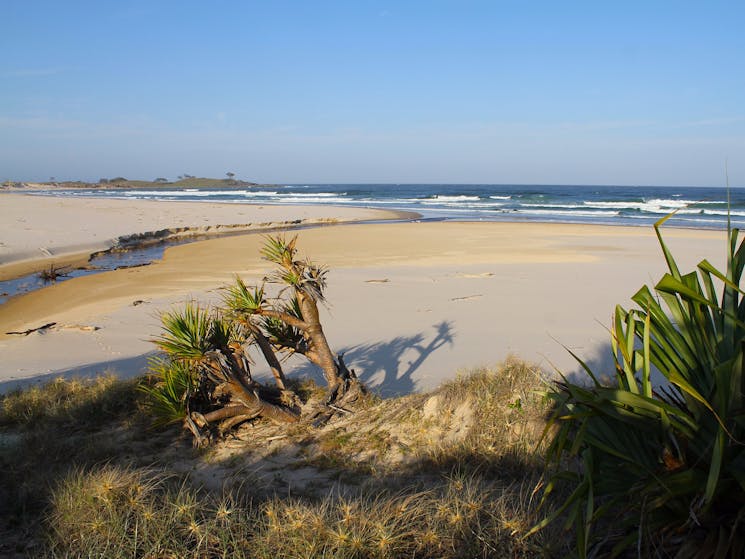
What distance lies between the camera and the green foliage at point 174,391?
18.3 ft

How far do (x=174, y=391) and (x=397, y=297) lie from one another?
725 cm

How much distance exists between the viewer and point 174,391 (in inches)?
222

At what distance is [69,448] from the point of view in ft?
17.1

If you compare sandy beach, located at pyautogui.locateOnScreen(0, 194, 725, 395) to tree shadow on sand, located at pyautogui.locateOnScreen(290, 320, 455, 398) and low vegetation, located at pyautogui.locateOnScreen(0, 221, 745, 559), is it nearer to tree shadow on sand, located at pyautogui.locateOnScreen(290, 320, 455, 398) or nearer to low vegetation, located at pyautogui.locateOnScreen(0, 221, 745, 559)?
tree shadow on sand, located at pyautogui.locateOnScreen(290, 320, 455, 398)

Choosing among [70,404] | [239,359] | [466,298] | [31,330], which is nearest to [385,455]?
[239,359]

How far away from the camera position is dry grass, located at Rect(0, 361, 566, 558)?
317 cm

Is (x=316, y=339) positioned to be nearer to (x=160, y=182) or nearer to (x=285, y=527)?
(x=285, y=527)

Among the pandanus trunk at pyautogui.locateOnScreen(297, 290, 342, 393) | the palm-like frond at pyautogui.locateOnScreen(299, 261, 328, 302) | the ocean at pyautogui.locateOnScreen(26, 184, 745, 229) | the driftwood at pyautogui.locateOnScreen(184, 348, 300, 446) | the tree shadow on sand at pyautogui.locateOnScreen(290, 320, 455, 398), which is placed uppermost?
the ocean at pyautogui.locateOnScreen(26, 184, 745, 229)

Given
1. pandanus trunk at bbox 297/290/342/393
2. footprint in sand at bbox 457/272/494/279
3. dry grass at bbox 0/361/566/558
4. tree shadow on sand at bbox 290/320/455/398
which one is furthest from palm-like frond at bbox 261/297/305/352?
footprint in sand at bbox 457/272/494/279

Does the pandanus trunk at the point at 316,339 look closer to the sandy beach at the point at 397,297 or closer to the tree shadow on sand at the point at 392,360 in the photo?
the tree shadow on sand at the point at 392,360

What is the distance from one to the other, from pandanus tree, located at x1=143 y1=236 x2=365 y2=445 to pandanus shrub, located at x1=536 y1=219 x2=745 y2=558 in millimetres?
3321

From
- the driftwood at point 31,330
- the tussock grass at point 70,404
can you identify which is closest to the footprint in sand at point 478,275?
the driftwood at point 31,330

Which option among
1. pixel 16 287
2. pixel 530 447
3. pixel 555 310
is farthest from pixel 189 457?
pixel 16 287

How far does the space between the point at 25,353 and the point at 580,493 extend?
A: 367 inches
